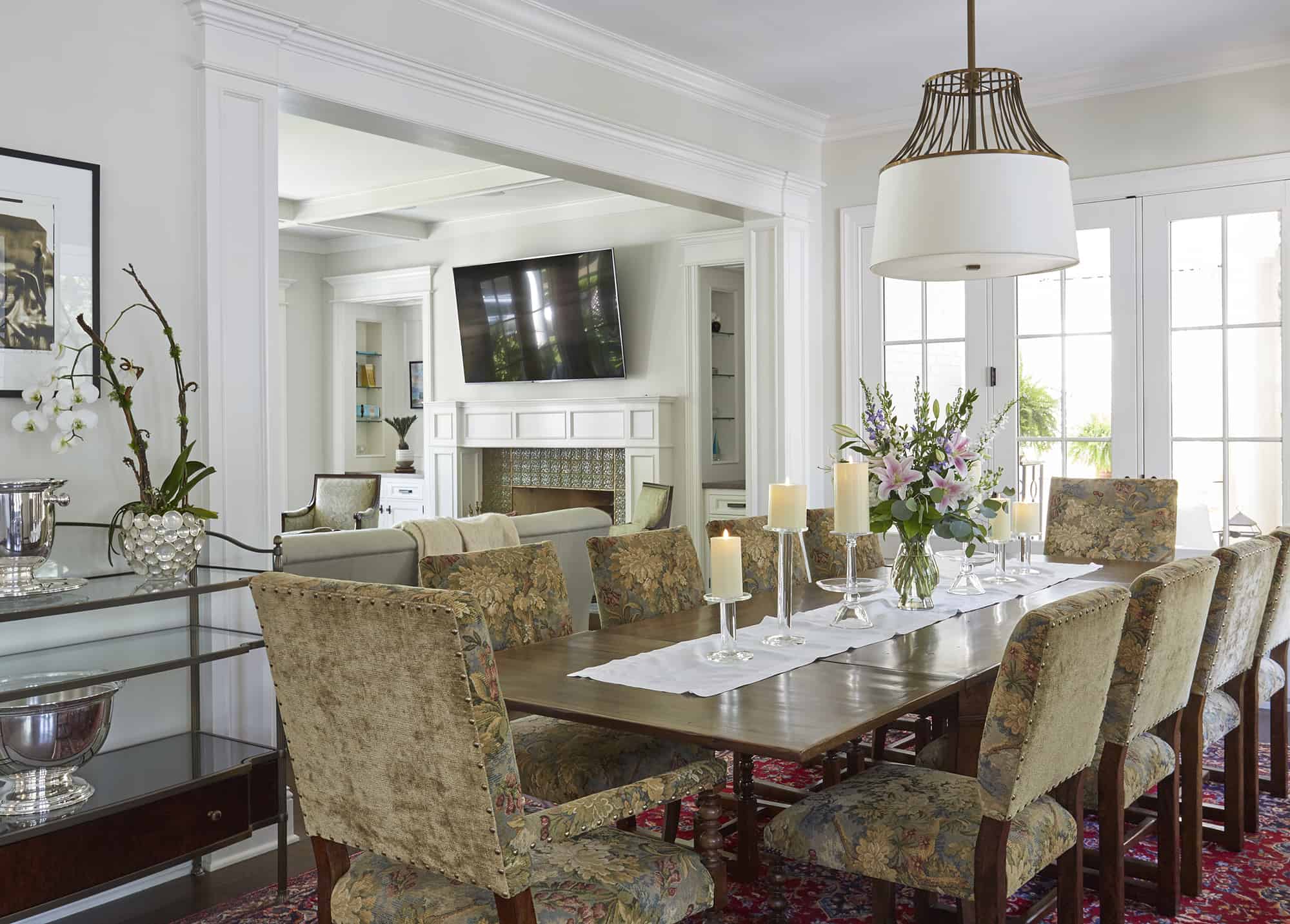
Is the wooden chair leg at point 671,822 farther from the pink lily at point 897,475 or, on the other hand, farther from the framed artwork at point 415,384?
the framed artwork at point 415,384

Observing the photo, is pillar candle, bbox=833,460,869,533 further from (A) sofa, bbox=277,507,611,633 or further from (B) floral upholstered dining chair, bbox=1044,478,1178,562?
(B) floral upholstered dining chair, bbox=1044,478,1178,562

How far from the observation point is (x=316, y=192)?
7.51 metres

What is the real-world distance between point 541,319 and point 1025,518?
4672 mm

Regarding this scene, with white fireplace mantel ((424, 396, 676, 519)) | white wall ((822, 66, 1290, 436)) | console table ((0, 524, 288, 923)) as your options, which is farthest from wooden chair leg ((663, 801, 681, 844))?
white fireplace mantel ((424, 396, 676, 519))

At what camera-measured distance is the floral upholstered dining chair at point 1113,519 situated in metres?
4.23

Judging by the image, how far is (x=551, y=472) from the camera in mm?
8008

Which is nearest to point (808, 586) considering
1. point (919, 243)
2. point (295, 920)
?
point (919, 243)

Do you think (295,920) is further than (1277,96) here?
No

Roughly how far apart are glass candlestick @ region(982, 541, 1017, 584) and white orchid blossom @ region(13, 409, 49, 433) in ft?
8.86

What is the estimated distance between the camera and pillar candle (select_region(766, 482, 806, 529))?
8.44 feet

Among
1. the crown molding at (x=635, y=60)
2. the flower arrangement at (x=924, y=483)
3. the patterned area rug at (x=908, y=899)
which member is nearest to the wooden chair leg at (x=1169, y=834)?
the patterned area rug at (x=908, y=899)

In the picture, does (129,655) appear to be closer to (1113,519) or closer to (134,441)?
(134,441)

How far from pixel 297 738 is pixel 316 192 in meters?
6.28

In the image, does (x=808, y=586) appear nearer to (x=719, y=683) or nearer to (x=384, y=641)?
(x=719, y=683)
